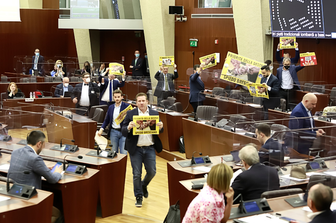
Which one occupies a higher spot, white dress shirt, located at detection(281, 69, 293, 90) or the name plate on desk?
white dress shirt, located at detection(281, 69, 293, 90)

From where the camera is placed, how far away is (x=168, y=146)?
848cm

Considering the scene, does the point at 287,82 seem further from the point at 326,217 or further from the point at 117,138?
the point at 326,217

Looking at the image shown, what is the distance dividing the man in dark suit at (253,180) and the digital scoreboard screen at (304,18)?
705 centimetres

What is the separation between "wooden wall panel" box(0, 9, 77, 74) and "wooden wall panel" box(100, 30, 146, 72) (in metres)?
1.59

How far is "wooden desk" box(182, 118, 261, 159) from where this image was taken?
621cm

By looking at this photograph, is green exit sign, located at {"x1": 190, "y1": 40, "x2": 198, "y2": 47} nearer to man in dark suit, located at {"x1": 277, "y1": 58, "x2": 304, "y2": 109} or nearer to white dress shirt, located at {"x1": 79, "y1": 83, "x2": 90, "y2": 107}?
man in dark suit, located at {"x1": 277, "y1": 58, "x2": 304, "y2": 109}

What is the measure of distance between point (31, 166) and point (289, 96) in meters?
6.67

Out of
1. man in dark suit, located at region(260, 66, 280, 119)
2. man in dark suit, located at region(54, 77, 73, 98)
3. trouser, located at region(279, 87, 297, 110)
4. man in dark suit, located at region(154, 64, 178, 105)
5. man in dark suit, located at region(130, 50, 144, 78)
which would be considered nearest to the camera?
man in dark suit, located at region(260, 66, 280, 119)

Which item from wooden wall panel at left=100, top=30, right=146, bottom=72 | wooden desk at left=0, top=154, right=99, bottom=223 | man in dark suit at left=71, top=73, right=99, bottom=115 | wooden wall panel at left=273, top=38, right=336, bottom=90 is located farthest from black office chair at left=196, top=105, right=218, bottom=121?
wooden wall panel at left=100, top=30, right=146, bottom=72

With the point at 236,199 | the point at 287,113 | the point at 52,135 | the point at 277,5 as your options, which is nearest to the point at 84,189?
the point at 236,199

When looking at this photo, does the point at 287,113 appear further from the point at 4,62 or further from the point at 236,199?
the point at 4,62

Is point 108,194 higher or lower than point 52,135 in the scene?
lower

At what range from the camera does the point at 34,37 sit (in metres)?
19.2

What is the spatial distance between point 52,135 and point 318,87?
627cm
